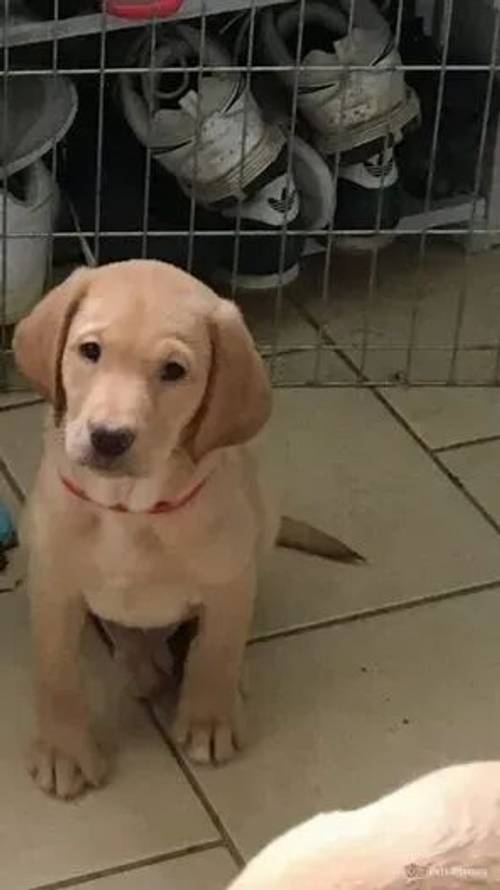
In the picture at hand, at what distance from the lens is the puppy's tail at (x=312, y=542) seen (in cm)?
190

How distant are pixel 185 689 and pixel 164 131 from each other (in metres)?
0.73

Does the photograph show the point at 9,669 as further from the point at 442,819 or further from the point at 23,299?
the point at 442,819

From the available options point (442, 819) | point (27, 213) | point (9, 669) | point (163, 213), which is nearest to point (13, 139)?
point (27, 213)

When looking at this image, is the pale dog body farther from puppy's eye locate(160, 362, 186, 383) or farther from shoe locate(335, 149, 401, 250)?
shoe locate(335, 149, 401, 250)

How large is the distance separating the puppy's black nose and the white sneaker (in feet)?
2.35

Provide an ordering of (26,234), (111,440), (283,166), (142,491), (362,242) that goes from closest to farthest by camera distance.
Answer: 1. (111,440)
2. (142,491)
3. (26,234)
4. (283,166)
5. (362,242)

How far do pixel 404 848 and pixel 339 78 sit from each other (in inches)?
57.4

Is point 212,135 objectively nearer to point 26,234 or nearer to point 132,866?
point 26,234

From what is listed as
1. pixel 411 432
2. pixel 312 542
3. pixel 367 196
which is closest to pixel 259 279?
pixel 367 196

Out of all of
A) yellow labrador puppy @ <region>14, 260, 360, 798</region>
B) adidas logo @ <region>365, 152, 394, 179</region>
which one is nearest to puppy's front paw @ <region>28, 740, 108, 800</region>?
yellow labrador puppy @ <region>14, 260, 360, 798</region>

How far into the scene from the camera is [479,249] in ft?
8.03

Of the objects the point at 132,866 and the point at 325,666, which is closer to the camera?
the point at 132,866

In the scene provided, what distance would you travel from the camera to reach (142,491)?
61.5 inches

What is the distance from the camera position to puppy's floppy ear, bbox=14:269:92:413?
1506 millimetres
